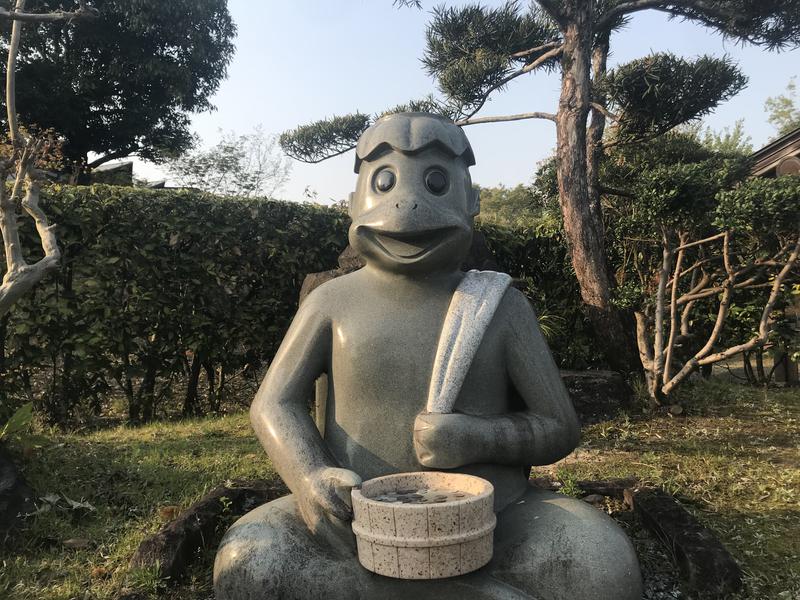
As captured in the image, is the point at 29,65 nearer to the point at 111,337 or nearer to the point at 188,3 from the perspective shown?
the point at 188,3

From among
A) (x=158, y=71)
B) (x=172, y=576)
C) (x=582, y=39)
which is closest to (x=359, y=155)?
(x=172, y=576)

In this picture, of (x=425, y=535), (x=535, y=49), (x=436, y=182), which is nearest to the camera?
(x=425, y=535)

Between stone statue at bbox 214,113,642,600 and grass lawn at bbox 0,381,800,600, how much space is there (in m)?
0.87

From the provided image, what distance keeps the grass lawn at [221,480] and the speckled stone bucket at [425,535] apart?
1.23 meters

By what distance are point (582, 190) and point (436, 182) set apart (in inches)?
192

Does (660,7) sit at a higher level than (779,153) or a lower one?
higher

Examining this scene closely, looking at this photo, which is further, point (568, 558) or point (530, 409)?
point (530, 409)

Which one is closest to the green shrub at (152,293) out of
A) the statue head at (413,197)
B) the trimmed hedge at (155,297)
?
the trimmed hedge at (155,297)

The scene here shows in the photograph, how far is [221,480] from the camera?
420 cm

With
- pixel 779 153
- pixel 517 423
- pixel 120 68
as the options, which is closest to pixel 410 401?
pixel 517 423

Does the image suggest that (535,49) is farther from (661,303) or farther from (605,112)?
(661,303)

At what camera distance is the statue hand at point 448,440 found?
6.84ft

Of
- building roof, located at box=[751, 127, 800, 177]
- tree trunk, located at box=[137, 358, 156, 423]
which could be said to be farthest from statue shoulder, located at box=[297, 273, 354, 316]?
building roof, located at box=[751, 127, 800, 177]

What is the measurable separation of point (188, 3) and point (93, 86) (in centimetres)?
350
